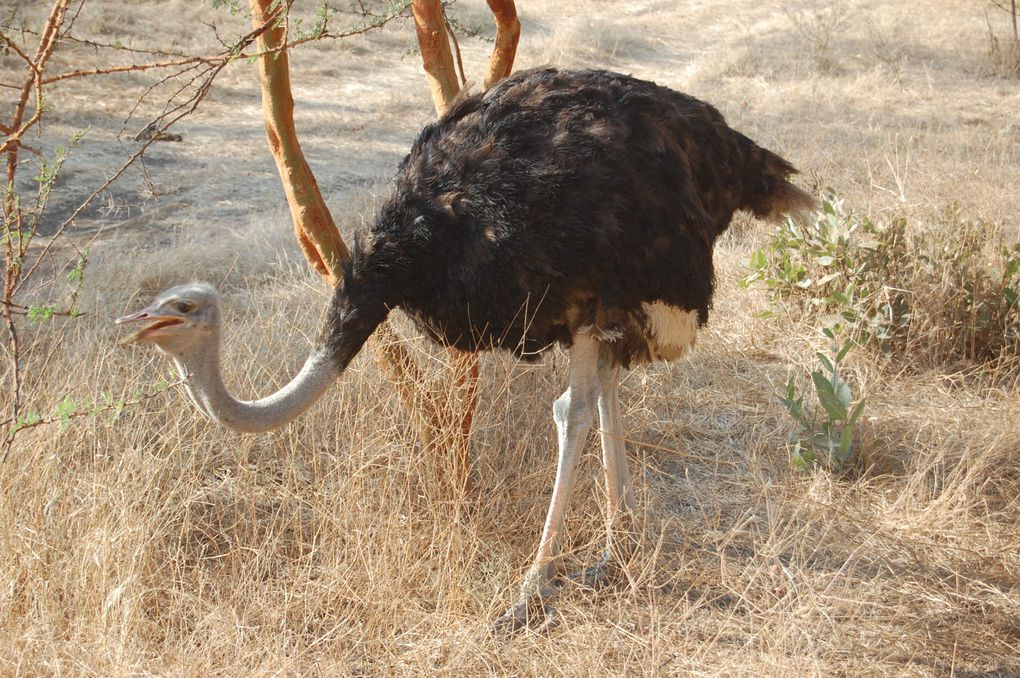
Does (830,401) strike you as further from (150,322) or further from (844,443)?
(150,322)

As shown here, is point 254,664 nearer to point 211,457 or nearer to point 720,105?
point 211,457

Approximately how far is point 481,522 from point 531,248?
887mm

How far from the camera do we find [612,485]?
9.57ft

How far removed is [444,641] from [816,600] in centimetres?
93

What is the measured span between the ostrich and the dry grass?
317 mm

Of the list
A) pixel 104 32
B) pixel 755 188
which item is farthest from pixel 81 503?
pixel 104 32

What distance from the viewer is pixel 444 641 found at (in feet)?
7.91

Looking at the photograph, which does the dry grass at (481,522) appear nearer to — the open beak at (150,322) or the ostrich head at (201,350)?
the ostrich head at (201,350)

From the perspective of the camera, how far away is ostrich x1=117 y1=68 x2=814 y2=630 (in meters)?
2.35

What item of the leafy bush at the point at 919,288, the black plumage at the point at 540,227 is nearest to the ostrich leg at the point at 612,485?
the black plumage at the point at 540,227

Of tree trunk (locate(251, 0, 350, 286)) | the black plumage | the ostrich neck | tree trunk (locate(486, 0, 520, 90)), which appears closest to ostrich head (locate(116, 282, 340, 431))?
the ostrich neck

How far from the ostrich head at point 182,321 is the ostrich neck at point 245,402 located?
23 millimetres

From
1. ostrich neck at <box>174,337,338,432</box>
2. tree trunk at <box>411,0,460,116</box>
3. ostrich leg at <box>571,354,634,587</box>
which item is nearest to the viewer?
ostrich neck at <box>174,337,338,432</box>

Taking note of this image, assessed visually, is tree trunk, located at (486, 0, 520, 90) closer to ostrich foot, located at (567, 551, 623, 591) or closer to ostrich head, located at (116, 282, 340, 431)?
ostrich head, located at (116, 282, 340, 431)
